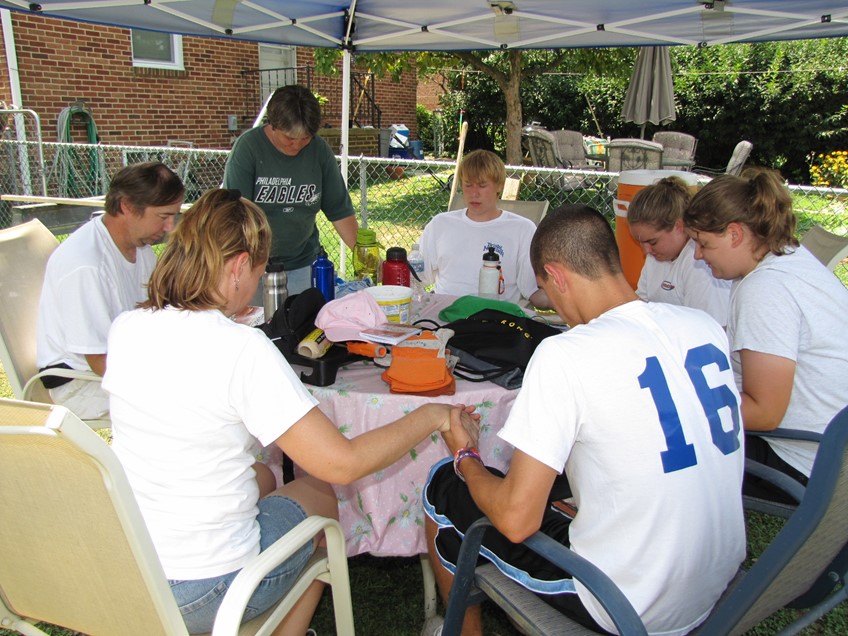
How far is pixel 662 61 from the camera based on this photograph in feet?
32.0

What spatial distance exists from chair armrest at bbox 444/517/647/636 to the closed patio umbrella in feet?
31.3

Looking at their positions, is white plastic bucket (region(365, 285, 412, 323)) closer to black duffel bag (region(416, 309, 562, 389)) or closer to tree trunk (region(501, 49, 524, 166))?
black duffel bag (region(416, 309, 562, 389))

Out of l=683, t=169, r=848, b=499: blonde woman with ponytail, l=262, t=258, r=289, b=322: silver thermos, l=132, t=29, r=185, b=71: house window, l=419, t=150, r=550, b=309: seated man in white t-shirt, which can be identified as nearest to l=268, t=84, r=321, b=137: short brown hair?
l=419, t=150, r=550, b=309: seated man in white t-shirt

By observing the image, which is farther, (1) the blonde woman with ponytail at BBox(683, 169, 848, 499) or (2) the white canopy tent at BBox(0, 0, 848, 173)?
(2) the white canopy tent at BBox(0, 0, 848, 173)

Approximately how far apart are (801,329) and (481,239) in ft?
6.07

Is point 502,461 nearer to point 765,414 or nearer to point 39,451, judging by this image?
point 765,414

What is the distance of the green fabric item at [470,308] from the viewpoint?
2656 millimetres

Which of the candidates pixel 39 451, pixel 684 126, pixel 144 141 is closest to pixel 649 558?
pixel 39 451

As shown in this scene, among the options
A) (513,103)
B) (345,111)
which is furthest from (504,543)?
(513,103)

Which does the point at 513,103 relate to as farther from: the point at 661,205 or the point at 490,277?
the point at 490,277

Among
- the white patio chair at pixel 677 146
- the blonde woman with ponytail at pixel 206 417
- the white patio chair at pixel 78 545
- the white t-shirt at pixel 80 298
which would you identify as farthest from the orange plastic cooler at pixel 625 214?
the white patio chair at pixel 677 146

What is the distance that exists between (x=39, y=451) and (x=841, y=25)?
Result: 525 cm

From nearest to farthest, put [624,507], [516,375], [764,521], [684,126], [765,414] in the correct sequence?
1. [624,507]
2. [765,414]
3. [516,375]
4. [764,521]
5. [684,126]

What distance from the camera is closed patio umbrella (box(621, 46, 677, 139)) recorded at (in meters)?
9.80
